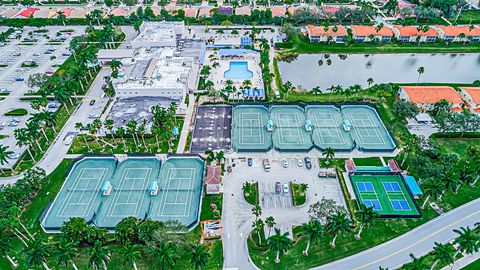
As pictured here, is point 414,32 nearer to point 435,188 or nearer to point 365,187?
point 365,187

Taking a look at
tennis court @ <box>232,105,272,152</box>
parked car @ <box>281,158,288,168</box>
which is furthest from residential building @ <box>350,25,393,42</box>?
parked car @ <box>281,158,288,168</box>

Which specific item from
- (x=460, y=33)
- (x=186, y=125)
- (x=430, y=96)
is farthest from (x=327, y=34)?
(x=186, y=125)

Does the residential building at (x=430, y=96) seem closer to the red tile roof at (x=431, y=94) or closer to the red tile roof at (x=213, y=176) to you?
the red tile roof at (x=431, y=94)

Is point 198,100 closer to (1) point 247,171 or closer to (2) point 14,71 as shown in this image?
(1) point 247,171

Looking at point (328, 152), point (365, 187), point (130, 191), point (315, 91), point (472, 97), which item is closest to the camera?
point (130, 191)

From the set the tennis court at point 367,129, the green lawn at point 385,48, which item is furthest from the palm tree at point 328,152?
the green lawn at point 385,48

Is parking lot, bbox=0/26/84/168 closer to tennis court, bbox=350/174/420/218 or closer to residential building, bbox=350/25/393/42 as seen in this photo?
tennis court, bbox=350/174/420/218
